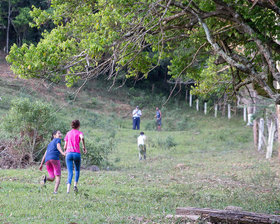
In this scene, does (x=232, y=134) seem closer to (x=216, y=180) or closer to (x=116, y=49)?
(x=216, y=180)

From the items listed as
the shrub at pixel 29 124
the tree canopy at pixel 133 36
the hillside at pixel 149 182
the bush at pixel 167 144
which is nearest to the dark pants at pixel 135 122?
the hillside at pixel 149 182

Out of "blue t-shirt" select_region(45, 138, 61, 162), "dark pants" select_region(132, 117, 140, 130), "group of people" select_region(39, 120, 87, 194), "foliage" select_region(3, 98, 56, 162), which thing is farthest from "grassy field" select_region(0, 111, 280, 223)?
"dark pants" select_region(132, 117, 140, 130)

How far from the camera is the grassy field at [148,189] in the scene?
23.5 ft

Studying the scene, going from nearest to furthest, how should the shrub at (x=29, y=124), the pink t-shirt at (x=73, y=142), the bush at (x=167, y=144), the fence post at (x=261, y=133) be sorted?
the pink t-shirt at (x=73, y=142) → the shrub at (x=29, y=124) → the fence post at (x=261, y=133) → the bush at (x=167, y=144)

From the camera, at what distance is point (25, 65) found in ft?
25.4

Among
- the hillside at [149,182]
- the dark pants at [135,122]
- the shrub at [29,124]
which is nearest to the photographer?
the hillside at [149,182]

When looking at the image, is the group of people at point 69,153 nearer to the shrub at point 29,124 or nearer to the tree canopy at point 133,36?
the tree canopy at point 133,36

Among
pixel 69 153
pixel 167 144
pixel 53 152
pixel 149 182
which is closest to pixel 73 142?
pixel 69 153

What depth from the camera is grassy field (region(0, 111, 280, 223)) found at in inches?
282

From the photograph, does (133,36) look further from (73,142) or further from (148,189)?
(148,189)

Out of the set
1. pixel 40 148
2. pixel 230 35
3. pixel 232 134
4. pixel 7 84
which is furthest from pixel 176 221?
pixel 7 84

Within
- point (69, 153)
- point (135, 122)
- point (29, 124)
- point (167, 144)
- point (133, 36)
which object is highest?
point (133, 36)

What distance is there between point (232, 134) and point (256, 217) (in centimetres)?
2442

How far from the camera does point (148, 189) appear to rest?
1099cm
